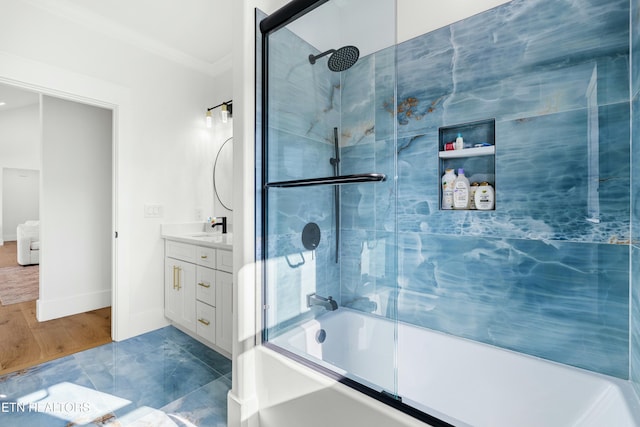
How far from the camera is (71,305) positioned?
3051mm

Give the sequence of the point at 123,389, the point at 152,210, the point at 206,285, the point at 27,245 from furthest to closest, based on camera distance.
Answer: the point at 27,245
the point at 152,210
the point at 206,285
the point at 123,389

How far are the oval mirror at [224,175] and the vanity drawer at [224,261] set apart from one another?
0.93 metres

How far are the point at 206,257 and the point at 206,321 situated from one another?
495 mm

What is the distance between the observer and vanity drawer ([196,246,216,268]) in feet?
7.32

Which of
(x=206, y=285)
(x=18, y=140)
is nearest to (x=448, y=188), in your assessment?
(x=206, y=285)

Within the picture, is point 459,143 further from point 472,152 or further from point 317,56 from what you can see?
point 317,56

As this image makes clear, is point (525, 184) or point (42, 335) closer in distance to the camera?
→ point (525, 184)

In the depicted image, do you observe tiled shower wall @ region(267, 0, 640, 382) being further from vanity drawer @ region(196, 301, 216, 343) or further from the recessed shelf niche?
vanity drawer @ region(196, 301, 216, 343)

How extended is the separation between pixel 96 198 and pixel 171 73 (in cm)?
162

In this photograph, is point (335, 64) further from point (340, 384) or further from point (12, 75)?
point (12, 75)

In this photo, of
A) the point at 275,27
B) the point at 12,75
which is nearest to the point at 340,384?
the point at 275,27

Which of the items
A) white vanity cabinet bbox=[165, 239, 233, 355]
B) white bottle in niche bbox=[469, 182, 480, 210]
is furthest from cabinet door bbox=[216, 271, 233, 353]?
white bottle in niche bbox=[469, 182, 480, 210]

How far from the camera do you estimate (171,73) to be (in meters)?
2.87

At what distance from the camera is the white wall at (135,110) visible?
210 cm
